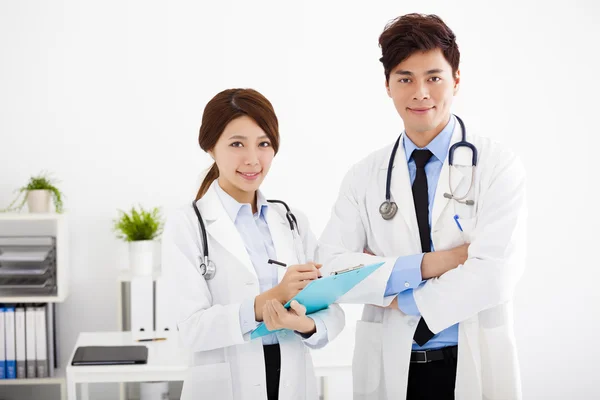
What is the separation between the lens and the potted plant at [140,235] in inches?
130

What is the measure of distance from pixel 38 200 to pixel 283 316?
7.18ft

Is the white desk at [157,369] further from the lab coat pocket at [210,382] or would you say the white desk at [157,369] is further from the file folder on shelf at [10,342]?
the lab coat pocket at [210,382]

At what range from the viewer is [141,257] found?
3305mm

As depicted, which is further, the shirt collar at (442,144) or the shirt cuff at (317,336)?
the shirt collar at (442,144)

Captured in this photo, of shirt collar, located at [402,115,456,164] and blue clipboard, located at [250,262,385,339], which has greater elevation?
shirt collar, located at [402,115,456,164]

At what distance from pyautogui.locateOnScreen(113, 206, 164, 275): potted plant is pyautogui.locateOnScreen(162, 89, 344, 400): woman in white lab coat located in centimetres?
156

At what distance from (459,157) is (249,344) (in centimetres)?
80

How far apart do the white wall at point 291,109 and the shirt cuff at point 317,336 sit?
80.2 inches

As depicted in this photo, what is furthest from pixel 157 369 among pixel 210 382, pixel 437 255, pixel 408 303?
pixel 437 255

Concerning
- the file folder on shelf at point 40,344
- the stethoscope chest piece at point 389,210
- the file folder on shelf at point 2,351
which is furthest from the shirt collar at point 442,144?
the file folder on shelf at point 2,351

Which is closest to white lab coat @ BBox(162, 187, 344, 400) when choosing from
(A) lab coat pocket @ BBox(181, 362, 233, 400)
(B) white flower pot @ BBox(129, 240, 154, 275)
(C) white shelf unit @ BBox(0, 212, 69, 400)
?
(A) lab coat pocket @ BBox(181, 362, 233, 400)

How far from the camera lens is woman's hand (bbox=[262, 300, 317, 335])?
1606mm

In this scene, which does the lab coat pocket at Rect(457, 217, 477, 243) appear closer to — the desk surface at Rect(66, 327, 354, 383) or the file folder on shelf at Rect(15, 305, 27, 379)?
the desk surface at Rect(66, 327, 354, 383)

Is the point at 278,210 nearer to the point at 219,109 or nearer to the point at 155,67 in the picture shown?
the point at 219,109
